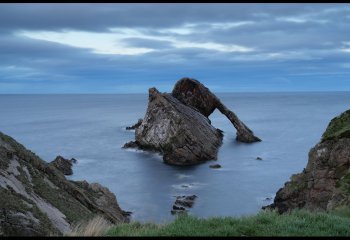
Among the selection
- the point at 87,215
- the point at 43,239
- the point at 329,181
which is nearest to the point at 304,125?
the point at 329,181

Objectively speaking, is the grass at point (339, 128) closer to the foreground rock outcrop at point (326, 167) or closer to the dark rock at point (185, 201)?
the foreground rock outcrop at point (326, 167)

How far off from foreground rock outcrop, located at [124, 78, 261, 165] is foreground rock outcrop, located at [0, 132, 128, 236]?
43937 mm

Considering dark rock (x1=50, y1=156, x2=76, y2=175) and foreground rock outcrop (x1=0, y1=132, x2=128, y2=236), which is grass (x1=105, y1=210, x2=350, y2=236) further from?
dark rock (x1=50, y1=156, x2=76, y2=175)

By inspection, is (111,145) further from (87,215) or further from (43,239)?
(43,239)

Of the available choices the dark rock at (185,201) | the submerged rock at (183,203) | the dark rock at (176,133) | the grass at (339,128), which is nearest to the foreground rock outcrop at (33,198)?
the grass at (339,128)

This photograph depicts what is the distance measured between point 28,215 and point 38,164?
7277 millimetres

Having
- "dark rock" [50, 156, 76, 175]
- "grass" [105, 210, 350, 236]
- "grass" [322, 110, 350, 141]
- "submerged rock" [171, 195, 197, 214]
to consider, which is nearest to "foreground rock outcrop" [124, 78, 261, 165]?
"dark rock" [50, 156, 76, 175]

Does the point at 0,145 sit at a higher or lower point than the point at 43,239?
higher

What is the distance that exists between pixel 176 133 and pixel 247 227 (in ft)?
192

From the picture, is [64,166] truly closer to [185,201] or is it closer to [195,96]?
[185,201]

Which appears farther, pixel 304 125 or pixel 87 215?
pixel 304 125

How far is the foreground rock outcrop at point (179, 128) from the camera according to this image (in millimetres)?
70312

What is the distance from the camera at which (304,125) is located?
133m

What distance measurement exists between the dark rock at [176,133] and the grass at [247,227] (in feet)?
188
